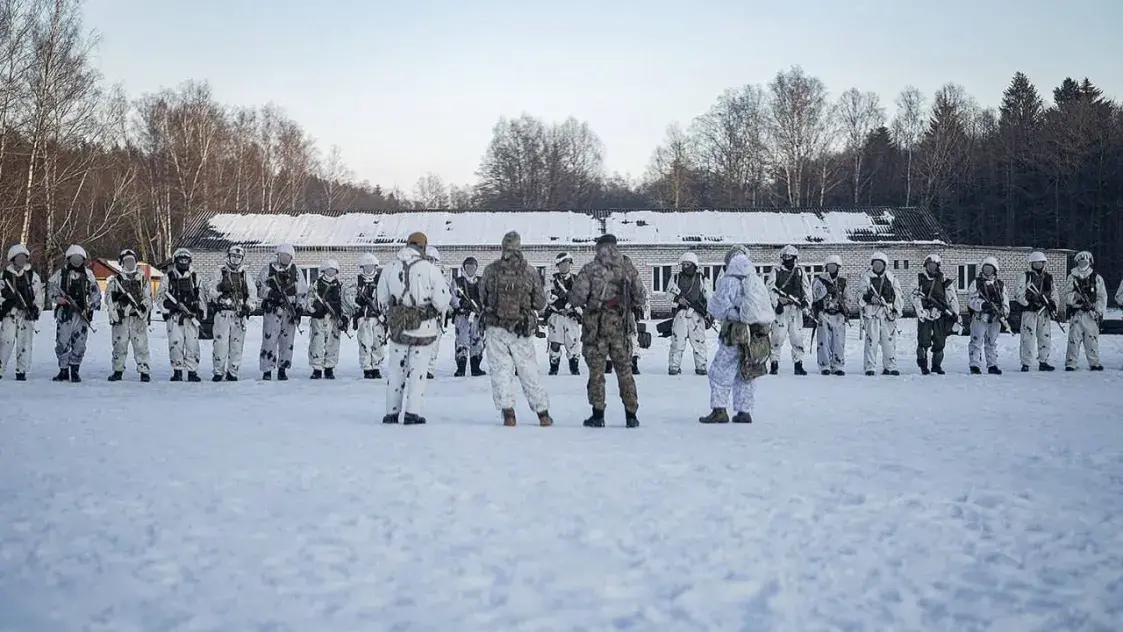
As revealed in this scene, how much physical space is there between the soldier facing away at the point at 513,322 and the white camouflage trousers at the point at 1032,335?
10481 millimetres

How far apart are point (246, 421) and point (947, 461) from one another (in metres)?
6.26

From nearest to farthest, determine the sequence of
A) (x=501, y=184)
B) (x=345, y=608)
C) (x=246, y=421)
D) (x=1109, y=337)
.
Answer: (x=345, y=608)
(x=246, y=421)
(x=1109, y=337)
(x=501, y=184)

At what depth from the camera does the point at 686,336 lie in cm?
1556

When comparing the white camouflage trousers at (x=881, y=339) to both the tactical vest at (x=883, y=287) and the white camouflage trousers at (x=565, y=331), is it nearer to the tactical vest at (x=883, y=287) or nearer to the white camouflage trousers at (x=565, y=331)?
the tactical vest at (x=883, y=287)

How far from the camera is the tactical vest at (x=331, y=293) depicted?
Answer: 14.9 metres

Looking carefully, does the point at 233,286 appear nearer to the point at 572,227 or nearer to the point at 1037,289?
the point at 1037,289

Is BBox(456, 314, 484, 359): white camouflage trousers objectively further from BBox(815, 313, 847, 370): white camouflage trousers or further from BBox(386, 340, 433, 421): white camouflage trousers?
BBox(386, 340, 433, 421): white camouflage trousers

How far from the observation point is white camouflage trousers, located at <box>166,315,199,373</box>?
14.0 meters

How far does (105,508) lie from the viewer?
5.23 m

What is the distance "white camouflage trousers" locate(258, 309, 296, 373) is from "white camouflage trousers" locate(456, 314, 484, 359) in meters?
2.77

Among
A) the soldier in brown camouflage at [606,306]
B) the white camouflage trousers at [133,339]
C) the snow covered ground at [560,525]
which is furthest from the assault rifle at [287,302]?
the soldier in brown camouflage at [606,306]

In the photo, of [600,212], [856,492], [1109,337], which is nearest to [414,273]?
[856,492]

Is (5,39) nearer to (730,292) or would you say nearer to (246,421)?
(246,421)

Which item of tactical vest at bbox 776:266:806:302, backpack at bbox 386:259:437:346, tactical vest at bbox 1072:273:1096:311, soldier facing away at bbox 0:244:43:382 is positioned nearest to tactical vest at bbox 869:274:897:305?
tactical vest at bbox 776:266:806:302
